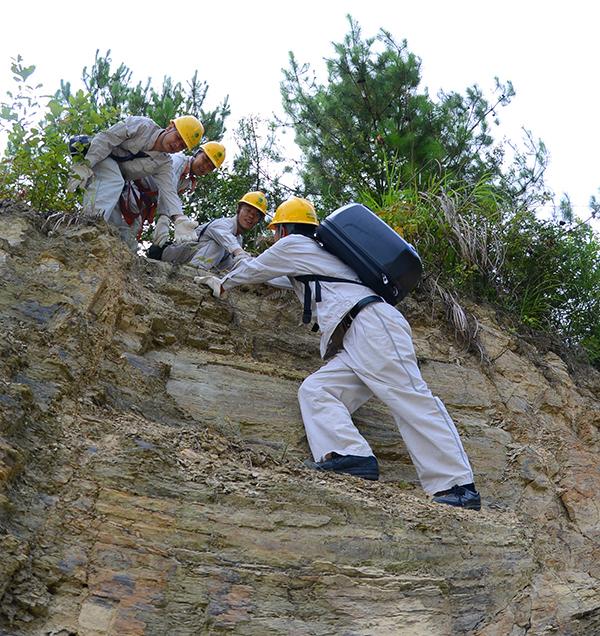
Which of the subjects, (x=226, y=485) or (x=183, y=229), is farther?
(x=183, y=229)

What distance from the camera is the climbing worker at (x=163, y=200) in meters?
8.18

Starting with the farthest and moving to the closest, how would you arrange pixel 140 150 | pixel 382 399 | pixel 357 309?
pixel 140 150 < pixel 357 309 < pixel 382 399

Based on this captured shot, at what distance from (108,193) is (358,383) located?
289 centimetres

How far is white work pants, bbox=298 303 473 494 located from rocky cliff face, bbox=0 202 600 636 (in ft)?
0.89

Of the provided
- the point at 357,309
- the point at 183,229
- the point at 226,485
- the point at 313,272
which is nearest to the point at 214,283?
the point at 183,229

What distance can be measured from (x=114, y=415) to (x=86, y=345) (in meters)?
0.61

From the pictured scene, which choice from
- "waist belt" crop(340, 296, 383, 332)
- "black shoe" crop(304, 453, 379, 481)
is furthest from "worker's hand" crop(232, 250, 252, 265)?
"black shoe" crop(304, 453, 379, 481)

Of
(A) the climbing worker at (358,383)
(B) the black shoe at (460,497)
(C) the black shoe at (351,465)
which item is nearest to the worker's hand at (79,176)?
(A) the climbing worker at (358,383)

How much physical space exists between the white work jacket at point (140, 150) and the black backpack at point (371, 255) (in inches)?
74.4

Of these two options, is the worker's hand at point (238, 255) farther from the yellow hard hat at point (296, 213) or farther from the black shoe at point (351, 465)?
the black shoe at point (351, 465)

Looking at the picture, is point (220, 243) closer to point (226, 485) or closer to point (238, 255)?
point (238, 255)

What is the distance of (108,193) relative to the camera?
7.83 meters

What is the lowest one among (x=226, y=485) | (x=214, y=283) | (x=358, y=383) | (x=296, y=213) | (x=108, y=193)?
(x=226, y=485)

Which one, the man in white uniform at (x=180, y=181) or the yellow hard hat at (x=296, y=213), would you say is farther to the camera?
the man in white uniform at (x=180, y=181)
